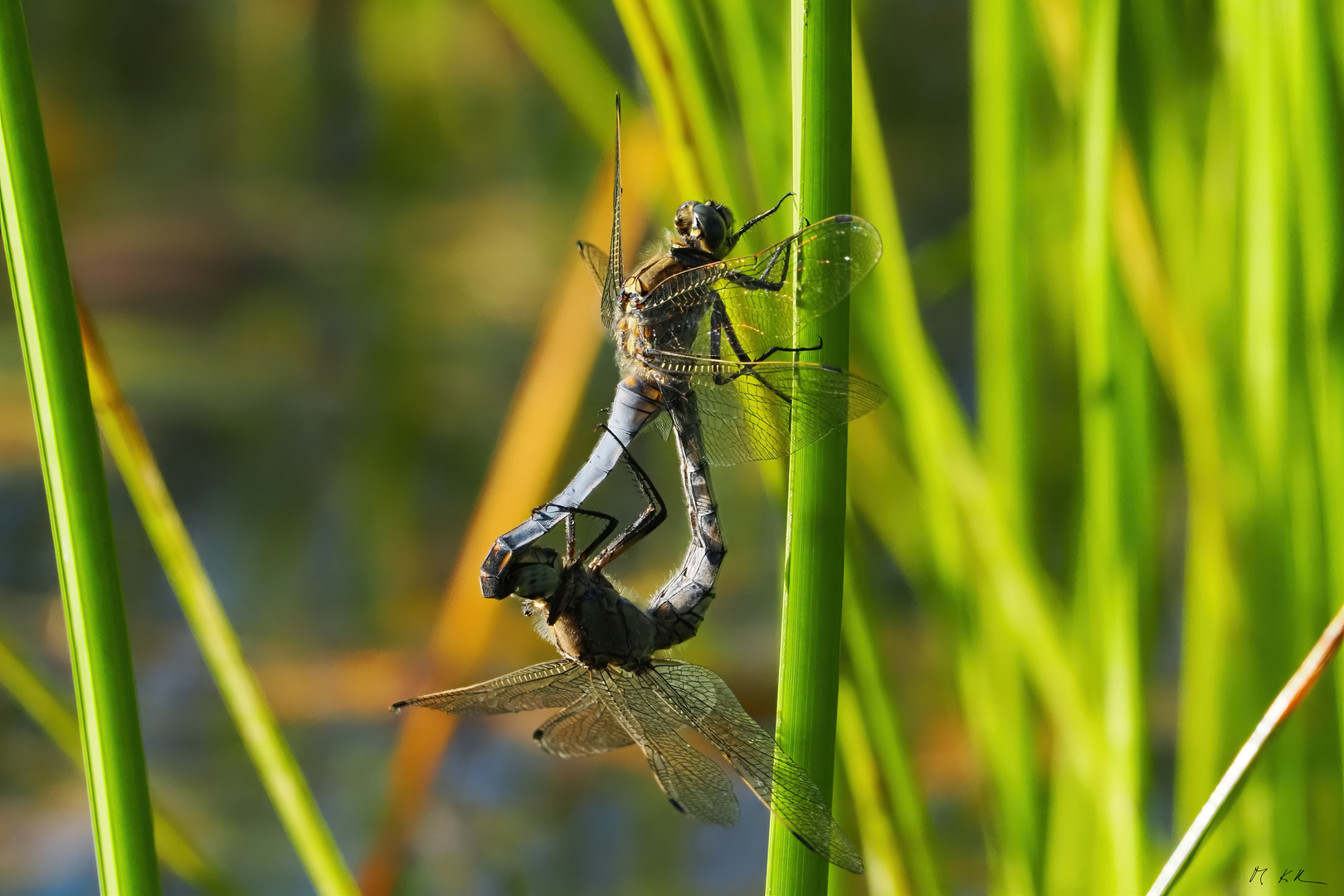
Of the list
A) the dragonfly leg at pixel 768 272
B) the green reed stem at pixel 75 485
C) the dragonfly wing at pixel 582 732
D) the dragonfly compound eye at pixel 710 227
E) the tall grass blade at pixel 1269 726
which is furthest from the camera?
the dragonfly wing at pixel 582 732

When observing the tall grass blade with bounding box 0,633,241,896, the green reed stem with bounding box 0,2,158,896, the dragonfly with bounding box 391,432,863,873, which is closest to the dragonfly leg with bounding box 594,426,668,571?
the dragonfly with bounding box 391,432,863,873

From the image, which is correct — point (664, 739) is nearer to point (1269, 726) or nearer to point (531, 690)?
point (531, 690)

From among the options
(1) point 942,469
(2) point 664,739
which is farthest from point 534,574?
(1) point 942,469

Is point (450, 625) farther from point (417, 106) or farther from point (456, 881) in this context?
point (417, 106)

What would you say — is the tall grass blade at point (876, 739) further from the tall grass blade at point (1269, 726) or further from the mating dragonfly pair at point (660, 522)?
the tall grass blade at point (1269, 726)

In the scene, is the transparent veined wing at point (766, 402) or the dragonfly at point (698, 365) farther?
the dragonfly at point (698, 365)

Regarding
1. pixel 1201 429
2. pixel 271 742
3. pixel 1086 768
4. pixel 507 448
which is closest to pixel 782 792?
pixel 271 742

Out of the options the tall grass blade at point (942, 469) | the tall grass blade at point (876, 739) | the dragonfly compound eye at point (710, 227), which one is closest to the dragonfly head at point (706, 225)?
the dragonfly compound eye at point (710, 227)

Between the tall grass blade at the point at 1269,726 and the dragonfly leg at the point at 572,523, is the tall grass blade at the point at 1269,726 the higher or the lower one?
the lower one
